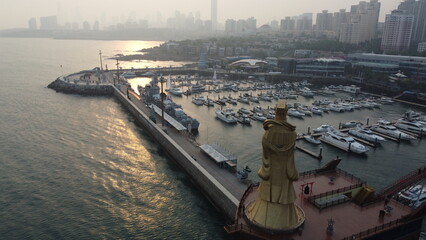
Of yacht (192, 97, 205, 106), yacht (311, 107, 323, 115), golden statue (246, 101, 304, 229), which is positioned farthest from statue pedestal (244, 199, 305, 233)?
yacht (192, 97, 205, 106)

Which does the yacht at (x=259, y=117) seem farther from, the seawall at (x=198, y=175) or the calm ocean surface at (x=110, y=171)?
the seawall at (x=198, y=175)

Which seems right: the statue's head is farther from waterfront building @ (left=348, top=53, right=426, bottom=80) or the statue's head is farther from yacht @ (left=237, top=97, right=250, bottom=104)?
waterfront building @ (left=348, top=53, right=426, bottom=80)

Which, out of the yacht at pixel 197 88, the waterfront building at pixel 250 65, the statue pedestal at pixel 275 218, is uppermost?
the statue pedestal at pixel 275 218

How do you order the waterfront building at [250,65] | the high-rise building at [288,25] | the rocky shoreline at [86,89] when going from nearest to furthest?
the rocky shoreline at [86,89], the waterfront building at [250,65], the high-rise building at [288,25]

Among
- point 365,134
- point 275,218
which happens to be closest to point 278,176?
point 275,218

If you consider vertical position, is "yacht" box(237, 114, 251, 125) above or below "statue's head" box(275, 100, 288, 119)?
below

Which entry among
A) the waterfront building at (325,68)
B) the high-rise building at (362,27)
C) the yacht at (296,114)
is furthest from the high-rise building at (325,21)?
the yacht at (296,114)

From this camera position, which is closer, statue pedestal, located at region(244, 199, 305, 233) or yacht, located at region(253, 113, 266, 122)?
statue pedestal, located at region(244, 199, 305, 233)
